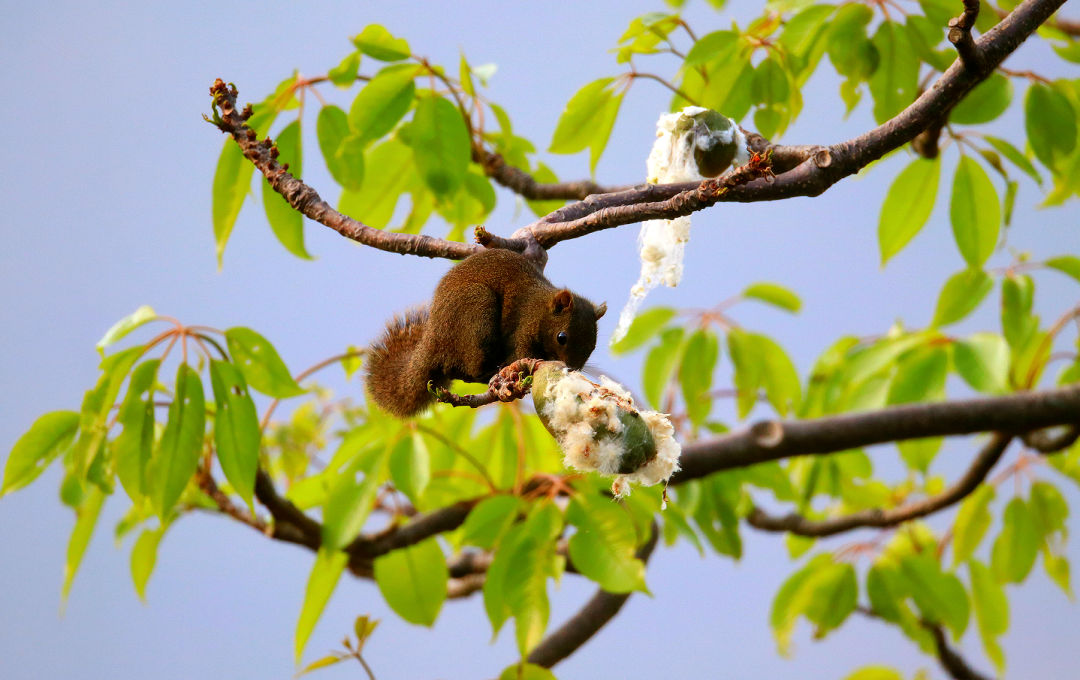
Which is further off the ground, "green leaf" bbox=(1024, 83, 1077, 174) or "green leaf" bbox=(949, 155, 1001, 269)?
"green leaf" bbox=(1024, 83, 1077, 174)

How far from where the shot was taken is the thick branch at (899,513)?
1.42 meters

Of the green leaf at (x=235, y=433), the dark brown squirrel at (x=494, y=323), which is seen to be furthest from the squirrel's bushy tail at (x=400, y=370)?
the green leaf at (x=235, y=433)

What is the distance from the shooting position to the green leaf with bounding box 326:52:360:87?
1.01 metres

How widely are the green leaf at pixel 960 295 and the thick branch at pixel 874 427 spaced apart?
0.20m

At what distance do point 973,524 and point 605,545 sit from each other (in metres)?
1.08

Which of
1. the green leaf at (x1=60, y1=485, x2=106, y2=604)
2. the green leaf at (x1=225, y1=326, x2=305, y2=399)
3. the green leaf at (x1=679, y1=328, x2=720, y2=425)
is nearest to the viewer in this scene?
the green leaf at (x1=225, y1=326, x2=305, y2=399)

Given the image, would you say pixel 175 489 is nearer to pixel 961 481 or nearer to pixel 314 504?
pixel 314 504

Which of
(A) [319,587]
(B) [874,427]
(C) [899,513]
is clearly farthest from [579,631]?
(C) [899,513]

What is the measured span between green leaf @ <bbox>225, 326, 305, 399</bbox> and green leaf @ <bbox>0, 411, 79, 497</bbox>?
0.20 m

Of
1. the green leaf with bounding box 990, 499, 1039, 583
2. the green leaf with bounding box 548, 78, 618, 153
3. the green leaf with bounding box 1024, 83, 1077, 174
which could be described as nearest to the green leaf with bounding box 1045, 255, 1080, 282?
the green leaf with bounding box 1024, 83, 1077, 174

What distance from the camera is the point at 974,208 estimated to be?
46.3 inches

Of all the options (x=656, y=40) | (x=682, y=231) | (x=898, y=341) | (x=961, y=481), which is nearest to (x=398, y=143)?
(x=656, y=40)

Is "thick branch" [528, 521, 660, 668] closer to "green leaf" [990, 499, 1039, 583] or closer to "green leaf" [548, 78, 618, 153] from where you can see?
"green leaf" [548, 78, 618, 153]

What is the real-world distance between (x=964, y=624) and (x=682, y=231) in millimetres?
1123
